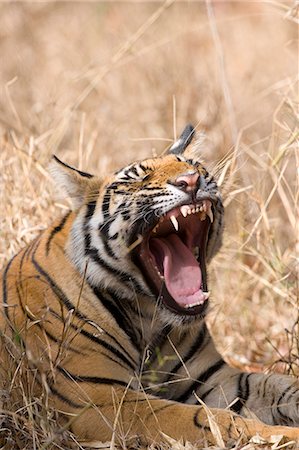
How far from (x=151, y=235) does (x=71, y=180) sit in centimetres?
36

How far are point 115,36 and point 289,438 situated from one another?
5618mm

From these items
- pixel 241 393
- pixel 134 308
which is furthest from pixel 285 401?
pixel 134 308

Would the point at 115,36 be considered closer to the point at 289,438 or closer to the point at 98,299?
the point at 98,299

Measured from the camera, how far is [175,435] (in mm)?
3328

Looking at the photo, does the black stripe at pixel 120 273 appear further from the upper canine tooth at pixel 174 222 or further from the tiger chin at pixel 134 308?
the upper canine tooth at pixel 174 222

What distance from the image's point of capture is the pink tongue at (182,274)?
141 inches

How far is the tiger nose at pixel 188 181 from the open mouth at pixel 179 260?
0.10 metres

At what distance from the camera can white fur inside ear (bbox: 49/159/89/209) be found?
3.77 meters

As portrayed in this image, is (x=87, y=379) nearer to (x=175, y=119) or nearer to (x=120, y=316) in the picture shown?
(x=120, y=316)

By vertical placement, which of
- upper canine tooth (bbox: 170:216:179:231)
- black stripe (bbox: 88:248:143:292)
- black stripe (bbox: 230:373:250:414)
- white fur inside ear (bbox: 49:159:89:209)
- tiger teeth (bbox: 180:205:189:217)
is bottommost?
black stripe (bbox: 230:373:250:414)

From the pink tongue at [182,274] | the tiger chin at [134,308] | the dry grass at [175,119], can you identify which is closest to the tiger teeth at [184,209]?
the tiger chin at [134,308]

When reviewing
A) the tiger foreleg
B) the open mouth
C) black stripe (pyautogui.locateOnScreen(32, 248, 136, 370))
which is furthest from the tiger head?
the tiger foreleg

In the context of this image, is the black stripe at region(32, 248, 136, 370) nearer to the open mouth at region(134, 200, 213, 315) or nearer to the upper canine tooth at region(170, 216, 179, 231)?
the open mouth at region(134, 200, 213, 315)

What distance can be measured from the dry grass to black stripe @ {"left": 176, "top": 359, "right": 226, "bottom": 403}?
0.25m
